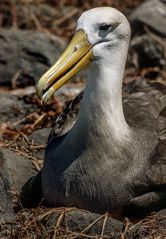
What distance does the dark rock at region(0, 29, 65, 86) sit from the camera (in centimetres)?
1116

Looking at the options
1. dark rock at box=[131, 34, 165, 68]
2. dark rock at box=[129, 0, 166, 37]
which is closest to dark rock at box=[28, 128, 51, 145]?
dark rock at box=[131, 34, 165, 68]

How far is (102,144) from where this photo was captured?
7809mm

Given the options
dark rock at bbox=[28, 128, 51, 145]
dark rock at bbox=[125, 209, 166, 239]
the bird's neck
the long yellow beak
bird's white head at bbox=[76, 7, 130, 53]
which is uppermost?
bird's white head at bbox=[76, 7, 130, 53]

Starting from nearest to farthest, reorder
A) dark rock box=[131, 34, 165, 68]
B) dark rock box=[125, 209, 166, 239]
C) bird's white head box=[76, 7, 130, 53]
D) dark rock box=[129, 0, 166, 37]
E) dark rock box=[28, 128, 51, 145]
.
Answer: dark rock box=[125, 209, 166, 239]
bird's white head box=[76, 7, 130, 53]
dark rock box=[28, 128, 51, 145]
dark rock box=[131, 34, 165, 68]
dark rock box=[129, 0, 166, 37]

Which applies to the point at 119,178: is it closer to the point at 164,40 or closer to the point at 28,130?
the point at 28,130

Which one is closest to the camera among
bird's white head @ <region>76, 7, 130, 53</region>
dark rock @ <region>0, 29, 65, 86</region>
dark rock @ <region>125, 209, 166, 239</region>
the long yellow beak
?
dark rock @ <region>125, 209, 166, 239</region>

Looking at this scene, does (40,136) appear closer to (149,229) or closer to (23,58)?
(23,58)

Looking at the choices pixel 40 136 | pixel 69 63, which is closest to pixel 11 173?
pixel 40 136

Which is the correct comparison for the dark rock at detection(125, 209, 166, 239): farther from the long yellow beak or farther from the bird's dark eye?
the bird's dark eye

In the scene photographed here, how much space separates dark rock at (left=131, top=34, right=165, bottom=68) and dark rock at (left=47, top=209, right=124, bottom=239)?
179 inches

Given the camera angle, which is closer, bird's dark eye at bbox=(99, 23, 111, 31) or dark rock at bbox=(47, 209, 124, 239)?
dark rock at bbox=(47, 209, 124, 239)

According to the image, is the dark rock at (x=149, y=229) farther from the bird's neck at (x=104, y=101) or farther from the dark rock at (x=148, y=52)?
the dark rock at (x=148, y=52)

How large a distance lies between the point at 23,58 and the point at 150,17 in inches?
70.1

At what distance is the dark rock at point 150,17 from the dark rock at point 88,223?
4.85 meters
